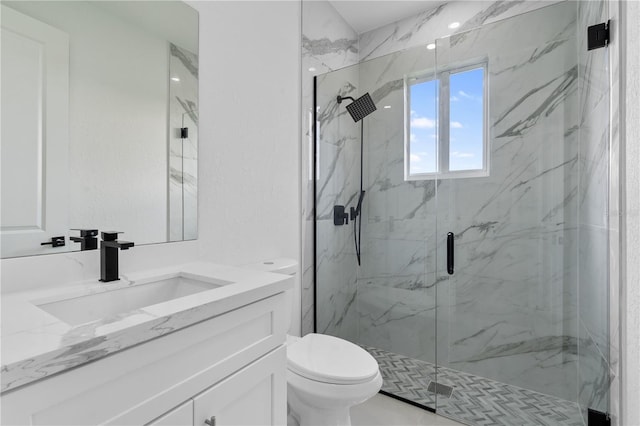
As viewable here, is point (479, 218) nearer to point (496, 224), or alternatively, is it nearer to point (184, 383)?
point (496, 224)

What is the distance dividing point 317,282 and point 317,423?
894 mm

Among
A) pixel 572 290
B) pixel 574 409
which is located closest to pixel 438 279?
pixel 572 290

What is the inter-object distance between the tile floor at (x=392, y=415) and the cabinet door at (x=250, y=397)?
0.89 meters

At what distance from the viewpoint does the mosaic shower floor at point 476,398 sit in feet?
5.28

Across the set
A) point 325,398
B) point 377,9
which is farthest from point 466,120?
point 325,398

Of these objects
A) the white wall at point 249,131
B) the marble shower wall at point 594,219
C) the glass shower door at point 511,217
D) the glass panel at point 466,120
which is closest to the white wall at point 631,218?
the marble shower wall at point 594,219

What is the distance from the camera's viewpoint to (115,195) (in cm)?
104

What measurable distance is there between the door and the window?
168 centimetres

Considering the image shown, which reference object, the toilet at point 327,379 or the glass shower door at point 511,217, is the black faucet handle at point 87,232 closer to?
the toilet at point 327,379

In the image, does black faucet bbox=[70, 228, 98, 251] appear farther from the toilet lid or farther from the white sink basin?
the toilet lid

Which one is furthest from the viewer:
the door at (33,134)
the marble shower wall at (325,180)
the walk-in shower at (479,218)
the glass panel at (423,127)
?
the marble shower wall at (325,180)

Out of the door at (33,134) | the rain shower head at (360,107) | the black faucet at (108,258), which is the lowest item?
the black faucet at (108,258)

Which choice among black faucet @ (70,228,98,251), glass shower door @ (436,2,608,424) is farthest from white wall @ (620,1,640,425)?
black faucet @ (70,228,98,251)

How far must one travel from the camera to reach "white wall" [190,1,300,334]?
4.45ft
